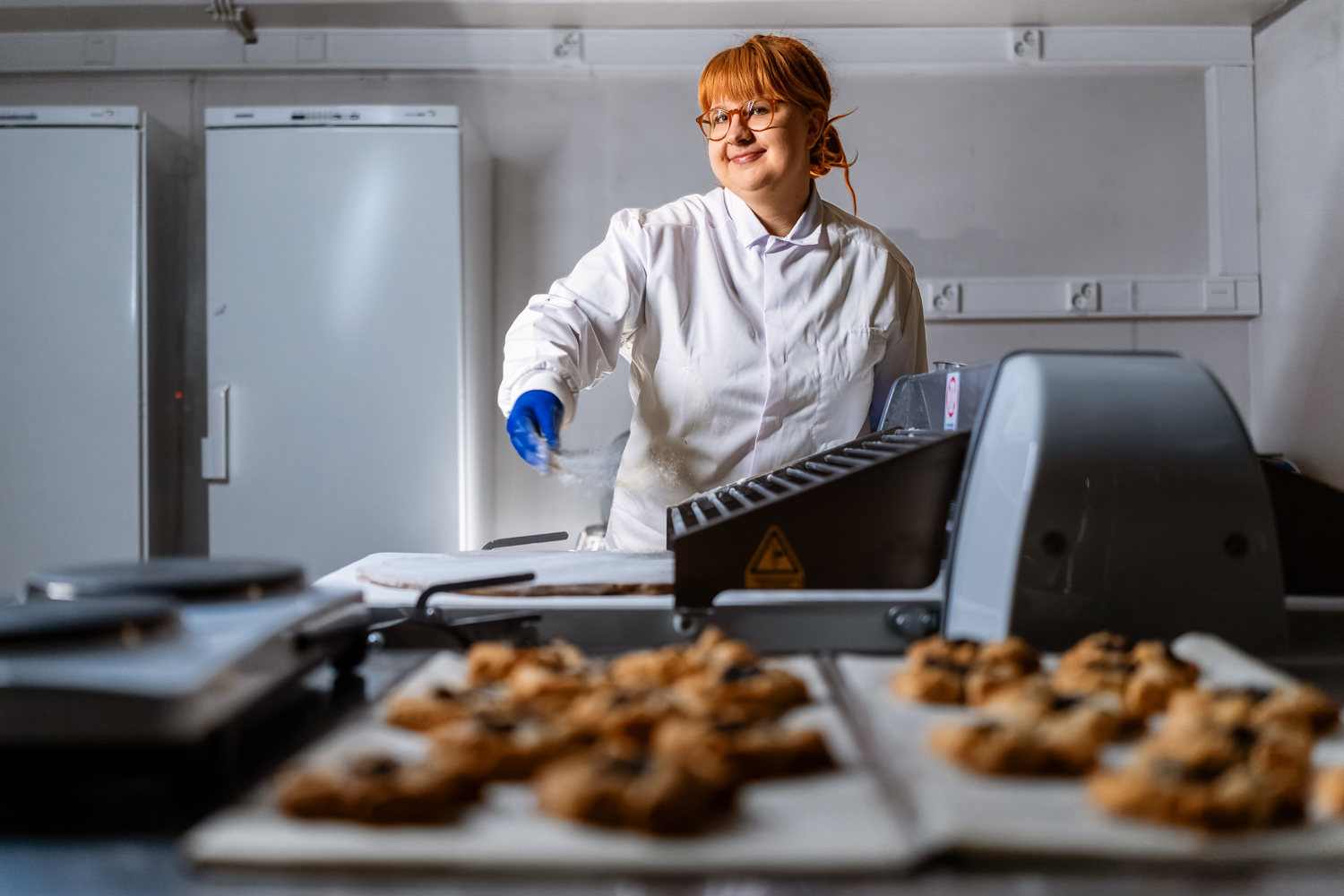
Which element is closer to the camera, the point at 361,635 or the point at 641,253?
the point at 361,635

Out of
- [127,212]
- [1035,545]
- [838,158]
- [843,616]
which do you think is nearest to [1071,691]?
[1035,545]

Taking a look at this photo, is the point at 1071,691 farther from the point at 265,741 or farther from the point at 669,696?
the point at 265,741

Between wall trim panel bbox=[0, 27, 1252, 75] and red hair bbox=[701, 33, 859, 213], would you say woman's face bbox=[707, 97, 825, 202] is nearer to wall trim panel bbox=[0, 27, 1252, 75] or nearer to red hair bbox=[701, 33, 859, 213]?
red hair bbox=[701, 33, 859, 213]

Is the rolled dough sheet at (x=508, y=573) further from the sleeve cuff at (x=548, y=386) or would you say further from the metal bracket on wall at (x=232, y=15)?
the metal bracket on wall at (x=232, y=15)

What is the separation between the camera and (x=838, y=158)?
1889 millimetres

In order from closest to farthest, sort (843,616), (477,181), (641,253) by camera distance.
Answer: (843,616)
(641,253)
(477,181)

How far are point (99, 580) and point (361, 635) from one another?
17 centimetres

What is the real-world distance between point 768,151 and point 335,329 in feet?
5.51

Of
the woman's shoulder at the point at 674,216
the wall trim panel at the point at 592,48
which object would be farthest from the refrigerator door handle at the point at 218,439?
the woman's shoulder at the point at 674,216

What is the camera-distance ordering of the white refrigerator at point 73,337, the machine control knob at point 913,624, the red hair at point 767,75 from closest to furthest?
the machine control knob at point 913,624, the red hair at point 767,75, the white refrigerator at point 73,337

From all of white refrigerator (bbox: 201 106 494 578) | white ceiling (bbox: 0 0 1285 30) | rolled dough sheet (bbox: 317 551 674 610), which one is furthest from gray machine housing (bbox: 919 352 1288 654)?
white ceiling (bbox: 0 0 1285 30)

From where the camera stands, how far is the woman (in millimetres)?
1761

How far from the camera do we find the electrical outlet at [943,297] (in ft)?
10.6

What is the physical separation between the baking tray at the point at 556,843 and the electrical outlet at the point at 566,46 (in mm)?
3185
